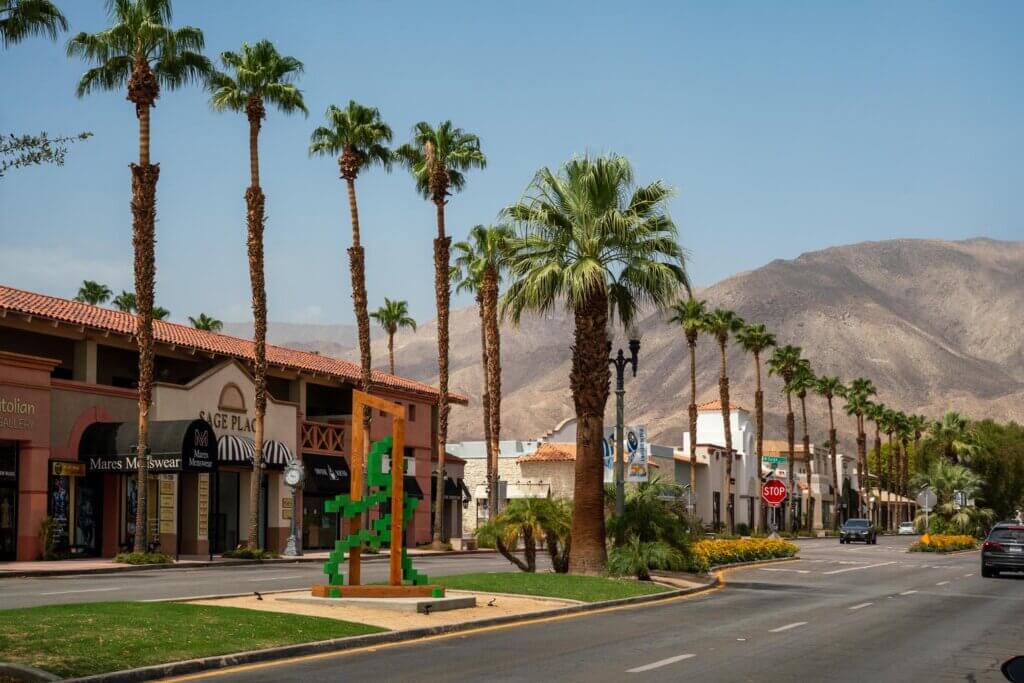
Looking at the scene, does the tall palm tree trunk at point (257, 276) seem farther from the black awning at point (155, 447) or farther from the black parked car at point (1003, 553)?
the black parked car at point (1003, 553)

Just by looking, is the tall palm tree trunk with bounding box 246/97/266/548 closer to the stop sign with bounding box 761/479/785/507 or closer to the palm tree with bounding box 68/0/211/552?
the palm tree with bounding box 68/0/211/552

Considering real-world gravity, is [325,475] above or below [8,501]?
above

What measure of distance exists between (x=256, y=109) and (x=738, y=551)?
23.2 metres

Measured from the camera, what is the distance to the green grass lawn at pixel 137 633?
13.2m

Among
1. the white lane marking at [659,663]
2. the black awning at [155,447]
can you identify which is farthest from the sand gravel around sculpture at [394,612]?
the black awning at [155,447]

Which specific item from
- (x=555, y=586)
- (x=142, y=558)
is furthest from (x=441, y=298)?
(x=555, y=586)

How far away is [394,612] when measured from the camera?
19922 millimetres

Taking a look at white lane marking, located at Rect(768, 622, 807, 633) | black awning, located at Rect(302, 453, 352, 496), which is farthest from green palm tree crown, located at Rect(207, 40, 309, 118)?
white lane marking, located at Rect(768, 622, 807, 633)

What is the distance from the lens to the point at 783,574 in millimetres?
38812

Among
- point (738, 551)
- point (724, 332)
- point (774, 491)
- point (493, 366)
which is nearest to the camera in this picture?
point (738, 551)

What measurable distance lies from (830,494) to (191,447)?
336ft

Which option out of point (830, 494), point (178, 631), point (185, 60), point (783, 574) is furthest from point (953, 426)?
point (178, 631)

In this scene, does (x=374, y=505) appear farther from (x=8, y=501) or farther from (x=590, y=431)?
(x=8, y=501)

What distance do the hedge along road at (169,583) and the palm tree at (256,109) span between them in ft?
22.4
